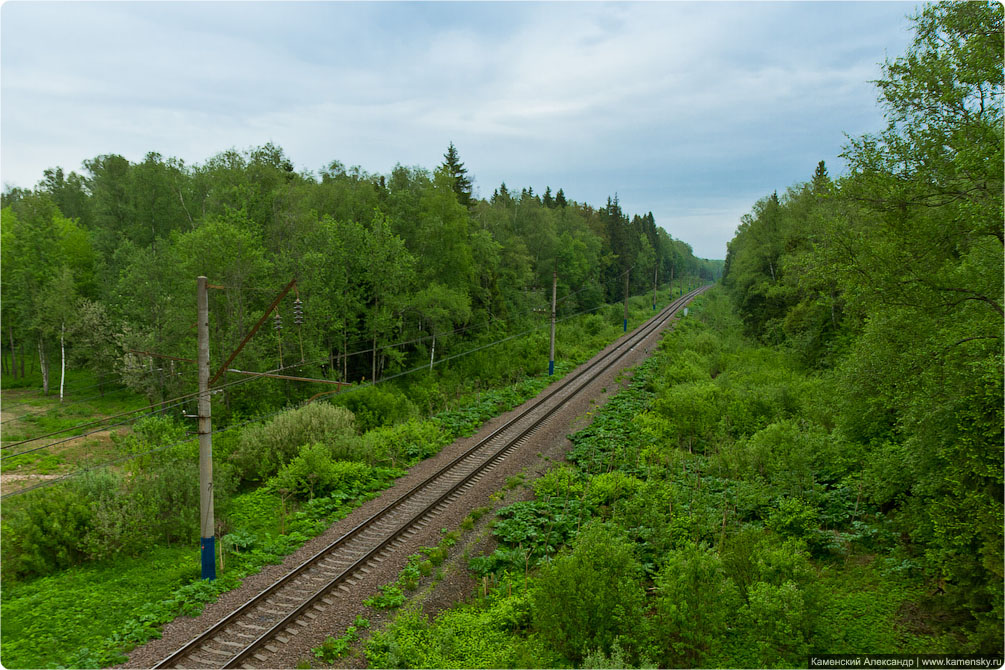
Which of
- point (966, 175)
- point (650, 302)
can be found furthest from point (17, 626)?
point (650, 302)

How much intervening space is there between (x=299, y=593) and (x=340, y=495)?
5.19 m

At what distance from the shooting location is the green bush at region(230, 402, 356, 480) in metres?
18.7

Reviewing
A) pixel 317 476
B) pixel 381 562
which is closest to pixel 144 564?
pixel 317 476

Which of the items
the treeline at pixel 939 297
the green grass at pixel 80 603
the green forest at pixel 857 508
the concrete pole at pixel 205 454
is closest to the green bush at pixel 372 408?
the green forest at pixel 857 508

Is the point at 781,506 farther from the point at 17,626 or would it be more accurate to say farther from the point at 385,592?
the point at 17,626

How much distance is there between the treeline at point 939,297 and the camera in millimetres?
8469

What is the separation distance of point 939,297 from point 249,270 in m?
26.6

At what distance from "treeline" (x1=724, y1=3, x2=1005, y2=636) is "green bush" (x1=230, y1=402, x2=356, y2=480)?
17.1m

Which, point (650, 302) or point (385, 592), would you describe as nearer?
point (385, 592)

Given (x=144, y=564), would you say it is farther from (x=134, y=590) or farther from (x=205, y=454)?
(x=205, y=454)

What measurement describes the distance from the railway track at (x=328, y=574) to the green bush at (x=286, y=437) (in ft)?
15.1

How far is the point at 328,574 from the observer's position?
12.7 m

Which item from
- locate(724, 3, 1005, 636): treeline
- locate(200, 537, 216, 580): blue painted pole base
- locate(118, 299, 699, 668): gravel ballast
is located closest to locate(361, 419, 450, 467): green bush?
locate(118, 299, 699, 668): gravel ballast

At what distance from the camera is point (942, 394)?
9836 mm
